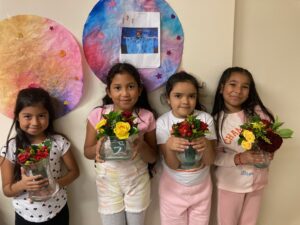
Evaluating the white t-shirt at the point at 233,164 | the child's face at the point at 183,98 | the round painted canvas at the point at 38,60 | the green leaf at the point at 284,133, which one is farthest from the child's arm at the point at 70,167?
the green leaf at the point at 284,133

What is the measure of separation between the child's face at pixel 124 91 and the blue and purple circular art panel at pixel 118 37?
0.11 m

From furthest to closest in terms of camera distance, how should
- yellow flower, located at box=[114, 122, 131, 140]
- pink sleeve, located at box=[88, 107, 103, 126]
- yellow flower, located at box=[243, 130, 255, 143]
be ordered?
pink sleeve, located at box=[88, 107, 103, 126]
yellow flower, located at box=[243, 130, 255, 143]
yellow flower, located at box=[114, 122, 131, 140]

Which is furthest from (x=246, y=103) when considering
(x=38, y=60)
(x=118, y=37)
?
(x=38, y=60)

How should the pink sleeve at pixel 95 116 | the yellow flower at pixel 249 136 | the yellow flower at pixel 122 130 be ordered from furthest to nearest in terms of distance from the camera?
1. the pink sleeve at pixel 95 116
2. the yellow flower at pixel 249 136
3. the yellow flower at pixel 122 130

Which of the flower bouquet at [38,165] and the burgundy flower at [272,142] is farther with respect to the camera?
the burgundy flower at [272,142]

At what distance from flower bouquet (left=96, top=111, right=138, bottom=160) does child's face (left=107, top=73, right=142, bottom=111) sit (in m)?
0.21

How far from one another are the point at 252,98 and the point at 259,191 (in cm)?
49

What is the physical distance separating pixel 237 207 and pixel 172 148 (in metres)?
0.56

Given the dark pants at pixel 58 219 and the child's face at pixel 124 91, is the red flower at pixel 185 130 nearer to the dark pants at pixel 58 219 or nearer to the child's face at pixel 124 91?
the child's face at pixel 124 91

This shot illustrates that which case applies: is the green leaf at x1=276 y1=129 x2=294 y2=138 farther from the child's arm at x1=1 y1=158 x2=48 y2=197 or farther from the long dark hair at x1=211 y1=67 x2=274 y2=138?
the child's arm at x1=1 y1=158 x2=48 y2=197

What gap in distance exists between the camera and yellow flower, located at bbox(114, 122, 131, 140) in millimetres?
1143

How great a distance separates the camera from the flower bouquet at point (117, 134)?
115cm

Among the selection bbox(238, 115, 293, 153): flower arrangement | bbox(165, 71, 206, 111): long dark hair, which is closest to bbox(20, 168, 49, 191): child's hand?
bbox(165, 71, 206, 111): long dark hair

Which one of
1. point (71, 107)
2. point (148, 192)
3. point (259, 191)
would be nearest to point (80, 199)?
point (148, 192)
